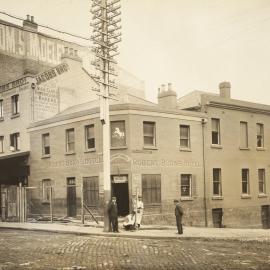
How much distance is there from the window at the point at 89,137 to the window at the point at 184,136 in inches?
215

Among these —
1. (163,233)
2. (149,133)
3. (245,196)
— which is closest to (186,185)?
(149,133)

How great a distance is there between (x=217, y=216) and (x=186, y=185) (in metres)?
3.61

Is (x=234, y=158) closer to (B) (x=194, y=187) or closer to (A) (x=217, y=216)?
(A) (x=217, y=216)

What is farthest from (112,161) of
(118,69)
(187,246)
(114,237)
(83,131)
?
(118,69)

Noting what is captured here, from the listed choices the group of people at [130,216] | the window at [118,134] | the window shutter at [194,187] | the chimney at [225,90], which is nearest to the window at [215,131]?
the chimney at [225,90]

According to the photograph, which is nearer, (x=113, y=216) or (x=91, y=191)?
(x=113, y=216)

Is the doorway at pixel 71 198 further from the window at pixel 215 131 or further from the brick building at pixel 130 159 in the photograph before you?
the window at pixel 215 131

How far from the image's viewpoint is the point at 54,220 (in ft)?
93.4

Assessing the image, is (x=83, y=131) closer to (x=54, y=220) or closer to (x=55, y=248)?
(x=54, y=220)

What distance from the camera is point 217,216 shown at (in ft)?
102

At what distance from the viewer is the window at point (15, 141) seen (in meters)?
34.4

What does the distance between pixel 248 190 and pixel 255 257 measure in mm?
19675

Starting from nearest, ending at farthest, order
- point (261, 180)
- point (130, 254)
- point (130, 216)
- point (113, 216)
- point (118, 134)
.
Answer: point (130, 254) < point (113, 216) < point (130, 216) < point (118, 134) < point (261, 180)

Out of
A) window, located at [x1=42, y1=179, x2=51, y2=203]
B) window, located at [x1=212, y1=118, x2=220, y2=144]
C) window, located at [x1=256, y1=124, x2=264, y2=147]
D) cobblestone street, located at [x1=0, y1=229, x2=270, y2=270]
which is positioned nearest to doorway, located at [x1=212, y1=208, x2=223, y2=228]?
window, located at [x1=212, y1=118, x2=220, y2=144]
